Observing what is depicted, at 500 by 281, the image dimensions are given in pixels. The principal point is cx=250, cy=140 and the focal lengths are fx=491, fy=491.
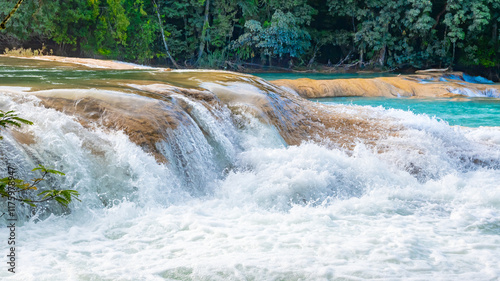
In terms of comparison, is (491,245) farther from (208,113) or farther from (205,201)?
(208,113)

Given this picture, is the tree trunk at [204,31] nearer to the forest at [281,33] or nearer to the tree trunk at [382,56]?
the forest at [281,33]

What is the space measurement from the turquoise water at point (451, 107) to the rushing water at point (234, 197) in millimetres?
3636

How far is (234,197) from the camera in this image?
4.39 meters

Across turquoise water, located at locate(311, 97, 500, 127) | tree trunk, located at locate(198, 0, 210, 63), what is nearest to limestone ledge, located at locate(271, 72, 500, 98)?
turquoise water, located at locate(311, 97, 500, 127)

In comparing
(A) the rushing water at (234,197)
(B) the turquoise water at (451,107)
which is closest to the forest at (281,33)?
(B) the turquoise water at (451,107)

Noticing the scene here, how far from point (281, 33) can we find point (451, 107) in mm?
9633

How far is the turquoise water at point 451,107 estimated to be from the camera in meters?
9.70

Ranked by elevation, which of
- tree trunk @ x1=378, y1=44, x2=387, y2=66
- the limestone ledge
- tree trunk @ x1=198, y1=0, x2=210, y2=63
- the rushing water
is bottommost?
the rushing water

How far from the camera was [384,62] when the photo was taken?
20.9 metres

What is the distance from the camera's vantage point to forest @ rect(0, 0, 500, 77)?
57.8 feet

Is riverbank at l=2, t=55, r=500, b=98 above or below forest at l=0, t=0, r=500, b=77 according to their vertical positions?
below

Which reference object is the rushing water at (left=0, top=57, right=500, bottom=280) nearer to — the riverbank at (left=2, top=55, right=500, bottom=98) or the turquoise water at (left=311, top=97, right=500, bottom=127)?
the turquoise water at (left=311, top=97, right=500, bottom=127)

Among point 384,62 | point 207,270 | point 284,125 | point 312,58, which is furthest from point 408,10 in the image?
point 207,270

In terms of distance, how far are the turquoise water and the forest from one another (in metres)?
7.52
